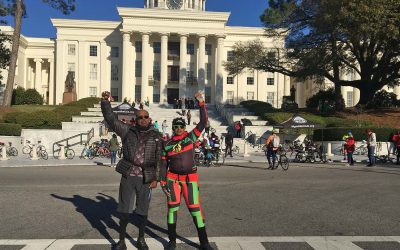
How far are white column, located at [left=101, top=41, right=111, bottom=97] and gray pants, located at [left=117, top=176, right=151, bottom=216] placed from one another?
66532 mm

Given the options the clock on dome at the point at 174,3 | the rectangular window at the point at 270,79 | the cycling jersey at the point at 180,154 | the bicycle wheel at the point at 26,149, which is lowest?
the bicycle wheel at the point at 26,149

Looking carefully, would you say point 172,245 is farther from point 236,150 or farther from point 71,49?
point 71,49

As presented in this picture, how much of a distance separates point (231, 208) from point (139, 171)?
3610 mm

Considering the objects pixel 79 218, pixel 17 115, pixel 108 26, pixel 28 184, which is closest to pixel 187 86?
pixel 108 26

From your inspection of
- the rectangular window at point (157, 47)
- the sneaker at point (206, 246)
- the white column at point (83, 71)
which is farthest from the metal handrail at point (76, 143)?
the white column at point (83, 71)

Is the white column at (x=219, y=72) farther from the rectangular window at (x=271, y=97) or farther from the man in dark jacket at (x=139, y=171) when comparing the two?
the man in dark jacket at (x=139, y=171)

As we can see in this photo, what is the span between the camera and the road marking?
5793 mm

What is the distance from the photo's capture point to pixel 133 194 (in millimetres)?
5785

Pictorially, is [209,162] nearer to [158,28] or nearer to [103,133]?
[103,133]

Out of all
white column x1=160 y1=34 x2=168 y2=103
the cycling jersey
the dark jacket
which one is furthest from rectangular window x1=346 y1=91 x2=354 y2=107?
the dark jacket

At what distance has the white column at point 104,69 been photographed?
231 feet

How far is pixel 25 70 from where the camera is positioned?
254ft

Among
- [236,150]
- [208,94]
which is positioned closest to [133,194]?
[236,150]

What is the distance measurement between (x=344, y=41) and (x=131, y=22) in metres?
38.4
